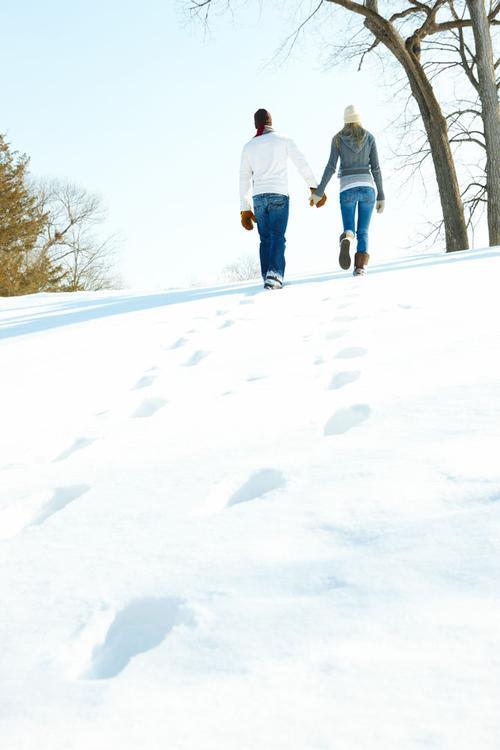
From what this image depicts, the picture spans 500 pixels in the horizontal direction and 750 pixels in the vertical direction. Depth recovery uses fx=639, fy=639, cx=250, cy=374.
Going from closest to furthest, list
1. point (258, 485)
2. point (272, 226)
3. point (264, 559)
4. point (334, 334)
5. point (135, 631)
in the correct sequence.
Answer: point (135, 631) → point (264, 559) → point (258, 485) → point (334, 334) → point (272, 226)

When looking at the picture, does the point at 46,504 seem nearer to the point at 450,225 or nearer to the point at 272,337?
the point at 272,337

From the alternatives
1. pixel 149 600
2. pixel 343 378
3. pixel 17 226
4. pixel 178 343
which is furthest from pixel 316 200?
pixel 17 226

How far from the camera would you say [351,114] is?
594 cm

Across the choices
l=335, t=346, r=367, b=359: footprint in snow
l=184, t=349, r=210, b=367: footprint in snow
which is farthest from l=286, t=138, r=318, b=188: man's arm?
l=335, t=346, r=367, b=359: footprint in snow

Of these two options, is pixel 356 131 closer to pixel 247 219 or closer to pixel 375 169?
pixel 375 169

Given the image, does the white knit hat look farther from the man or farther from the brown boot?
the brown boot

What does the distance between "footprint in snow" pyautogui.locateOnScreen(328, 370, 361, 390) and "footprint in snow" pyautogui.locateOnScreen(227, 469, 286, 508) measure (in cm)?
77

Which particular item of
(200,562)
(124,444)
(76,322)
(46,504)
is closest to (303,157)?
(76,322)

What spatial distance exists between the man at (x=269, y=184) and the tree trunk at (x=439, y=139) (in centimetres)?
394

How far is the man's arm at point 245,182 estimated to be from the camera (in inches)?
227

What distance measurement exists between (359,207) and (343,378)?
13.5 ft

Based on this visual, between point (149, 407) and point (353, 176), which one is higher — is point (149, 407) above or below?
below

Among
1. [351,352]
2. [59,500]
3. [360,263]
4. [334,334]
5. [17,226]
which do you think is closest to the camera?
[59,500]

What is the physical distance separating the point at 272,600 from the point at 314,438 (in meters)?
0.81
